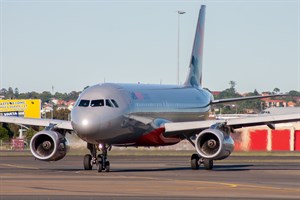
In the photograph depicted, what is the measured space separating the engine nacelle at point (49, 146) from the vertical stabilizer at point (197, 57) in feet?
54.5

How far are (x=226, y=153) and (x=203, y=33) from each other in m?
21.3

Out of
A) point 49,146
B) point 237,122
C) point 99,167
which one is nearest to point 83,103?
point 99,167

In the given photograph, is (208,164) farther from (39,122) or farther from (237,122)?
(39,122)

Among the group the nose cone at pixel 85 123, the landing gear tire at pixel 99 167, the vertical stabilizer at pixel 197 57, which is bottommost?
the landing gear tire at pixel 99 167

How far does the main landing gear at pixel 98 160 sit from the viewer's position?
45812mm

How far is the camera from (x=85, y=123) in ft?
146

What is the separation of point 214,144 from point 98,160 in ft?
17.3

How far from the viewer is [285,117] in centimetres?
4753

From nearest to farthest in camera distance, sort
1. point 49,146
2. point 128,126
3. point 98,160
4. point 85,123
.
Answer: point 85,123 → point 98,160 → point 128,126 → point 49,146

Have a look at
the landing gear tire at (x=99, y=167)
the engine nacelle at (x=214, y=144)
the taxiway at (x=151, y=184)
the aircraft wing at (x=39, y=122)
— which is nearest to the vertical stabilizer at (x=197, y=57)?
the aircraft wing at (x=39, y=122)

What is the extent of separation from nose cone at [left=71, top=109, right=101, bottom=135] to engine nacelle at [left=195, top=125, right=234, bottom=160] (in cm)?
529

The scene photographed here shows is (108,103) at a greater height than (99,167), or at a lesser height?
greater

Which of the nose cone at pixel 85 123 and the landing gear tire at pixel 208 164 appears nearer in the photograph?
the nose cone at pixel 85 123

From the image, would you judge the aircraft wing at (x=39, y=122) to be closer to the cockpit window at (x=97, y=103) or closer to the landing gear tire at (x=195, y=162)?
the cockpit window at (x=97, y=103)
